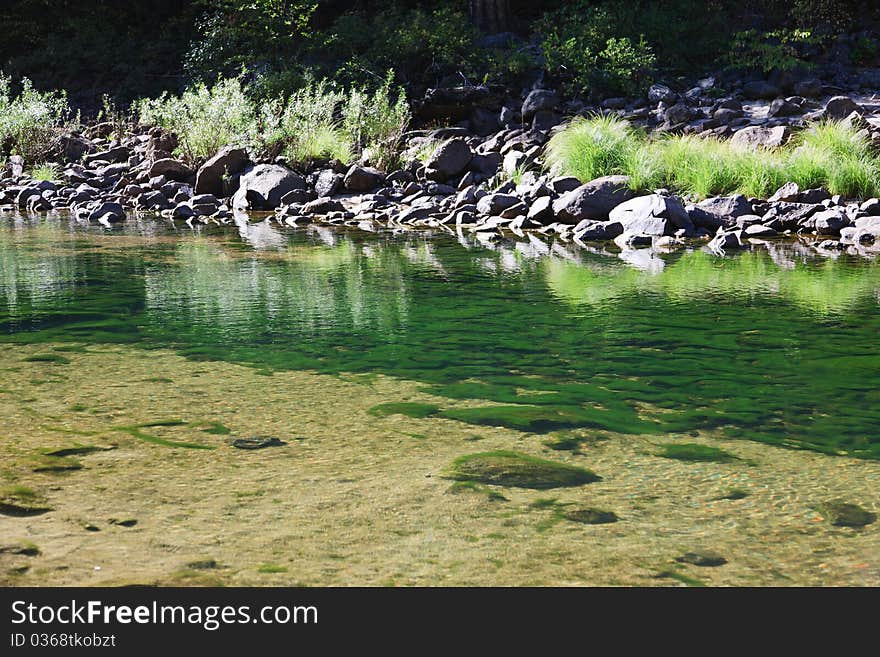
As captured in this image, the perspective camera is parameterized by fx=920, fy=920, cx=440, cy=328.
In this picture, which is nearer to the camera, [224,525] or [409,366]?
[224,525]

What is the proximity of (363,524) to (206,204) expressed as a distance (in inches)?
416

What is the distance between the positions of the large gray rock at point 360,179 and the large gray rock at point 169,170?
9.82 feet

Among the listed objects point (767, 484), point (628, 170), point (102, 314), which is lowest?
point (767, 484)

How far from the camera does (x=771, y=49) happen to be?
14.5m

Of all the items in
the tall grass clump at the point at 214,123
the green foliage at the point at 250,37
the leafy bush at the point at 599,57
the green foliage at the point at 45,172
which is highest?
the green foliage at the point at 250,37

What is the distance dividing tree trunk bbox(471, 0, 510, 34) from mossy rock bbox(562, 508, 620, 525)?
646 inches

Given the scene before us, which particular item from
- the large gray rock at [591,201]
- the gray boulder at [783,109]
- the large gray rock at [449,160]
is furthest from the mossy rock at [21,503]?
the gray boulder at [783,109]

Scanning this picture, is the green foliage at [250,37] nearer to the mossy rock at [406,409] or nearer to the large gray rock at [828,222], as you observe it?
the large gray rock at [828,222]

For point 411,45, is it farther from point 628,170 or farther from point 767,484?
point 767,484

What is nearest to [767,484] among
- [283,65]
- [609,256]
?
[609,256]

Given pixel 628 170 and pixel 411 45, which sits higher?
pixel 411 45

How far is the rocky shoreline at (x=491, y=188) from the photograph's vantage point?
30.2 ft

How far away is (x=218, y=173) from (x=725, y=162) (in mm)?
Result: 7030

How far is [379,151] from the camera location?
13.3 m
